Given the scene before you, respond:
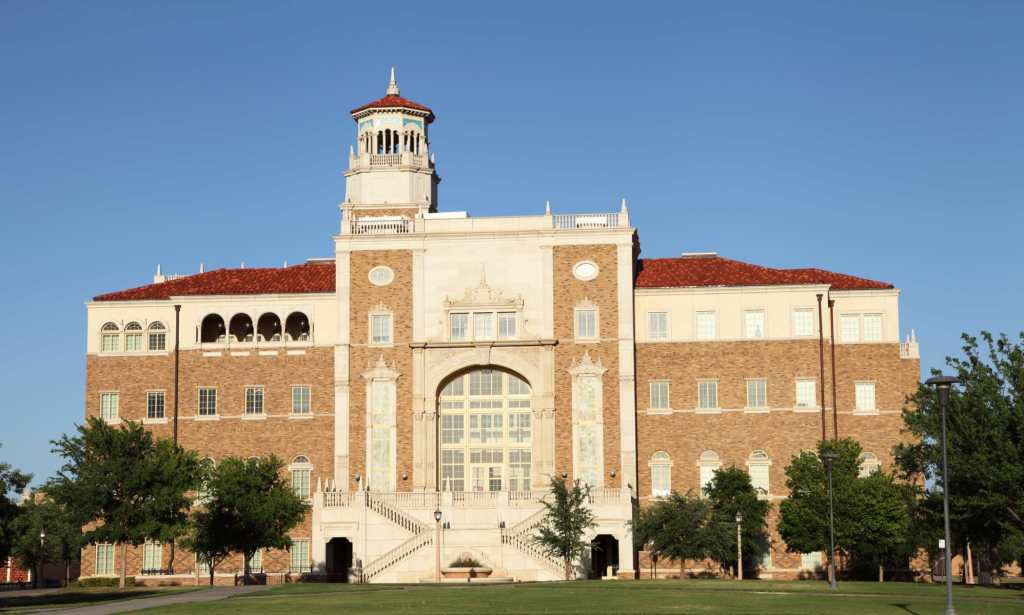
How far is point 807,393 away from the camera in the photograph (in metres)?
76.9

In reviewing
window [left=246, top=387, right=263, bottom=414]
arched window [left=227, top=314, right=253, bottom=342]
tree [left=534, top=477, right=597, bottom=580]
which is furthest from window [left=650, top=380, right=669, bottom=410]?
arched window [left=227, top=314, right=253, bottom=342]

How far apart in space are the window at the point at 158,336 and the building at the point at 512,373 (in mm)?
374

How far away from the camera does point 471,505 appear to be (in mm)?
71188

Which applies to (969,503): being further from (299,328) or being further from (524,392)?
(299,328)

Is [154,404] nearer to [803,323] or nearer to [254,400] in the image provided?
[254,400]

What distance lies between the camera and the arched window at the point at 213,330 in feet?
268

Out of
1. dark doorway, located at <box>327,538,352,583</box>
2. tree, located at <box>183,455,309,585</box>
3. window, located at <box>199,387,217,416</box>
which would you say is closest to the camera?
tree, located at <box>183,455,309,585</box>

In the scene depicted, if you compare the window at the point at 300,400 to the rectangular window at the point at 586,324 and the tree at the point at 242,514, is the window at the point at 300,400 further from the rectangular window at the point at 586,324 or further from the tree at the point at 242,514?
the rectangular window at the point at 586,324

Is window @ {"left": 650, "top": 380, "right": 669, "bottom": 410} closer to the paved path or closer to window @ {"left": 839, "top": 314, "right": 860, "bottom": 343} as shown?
window @ {"left": 839, "top": 314, "right": 860, "bottom": 343}

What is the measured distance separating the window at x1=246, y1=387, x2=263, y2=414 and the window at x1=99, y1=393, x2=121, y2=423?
23.2 feet

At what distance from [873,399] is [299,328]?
100 ft

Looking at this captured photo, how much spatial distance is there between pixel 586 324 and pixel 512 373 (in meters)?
4.62

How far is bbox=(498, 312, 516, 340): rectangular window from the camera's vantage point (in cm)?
7756

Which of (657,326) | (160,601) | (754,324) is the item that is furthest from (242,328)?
(160,601)
